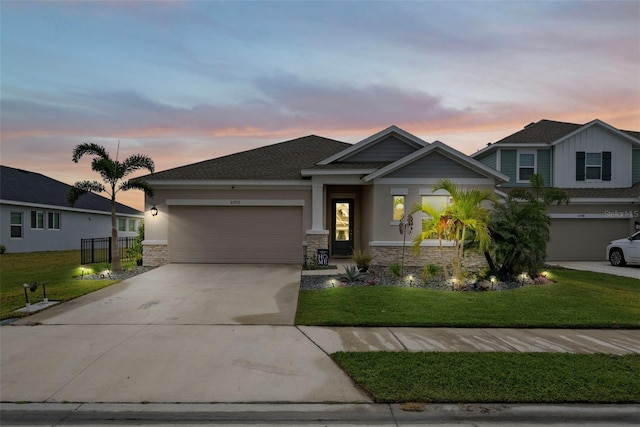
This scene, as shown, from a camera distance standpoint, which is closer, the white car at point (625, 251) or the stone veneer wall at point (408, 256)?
the stone veneer wall at point (408, 256)

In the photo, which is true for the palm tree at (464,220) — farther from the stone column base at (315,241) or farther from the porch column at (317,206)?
the porch column at (317,206)

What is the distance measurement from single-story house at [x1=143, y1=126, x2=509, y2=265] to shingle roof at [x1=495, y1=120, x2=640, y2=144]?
7.31m

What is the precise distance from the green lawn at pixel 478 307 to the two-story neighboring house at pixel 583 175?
813cm

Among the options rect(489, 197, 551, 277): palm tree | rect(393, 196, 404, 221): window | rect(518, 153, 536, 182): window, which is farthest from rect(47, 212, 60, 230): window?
rect(518, 153, 536, 182): window

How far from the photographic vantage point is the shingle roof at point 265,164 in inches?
616

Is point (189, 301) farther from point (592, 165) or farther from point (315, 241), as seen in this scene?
point (592, 165)

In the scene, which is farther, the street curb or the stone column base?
the stone column base

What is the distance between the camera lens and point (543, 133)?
21109 mm

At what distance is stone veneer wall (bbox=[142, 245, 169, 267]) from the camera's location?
1530 centimetres

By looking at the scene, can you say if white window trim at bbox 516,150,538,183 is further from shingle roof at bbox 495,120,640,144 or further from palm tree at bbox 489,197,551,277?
palm tree at bbox 489,197,551,277

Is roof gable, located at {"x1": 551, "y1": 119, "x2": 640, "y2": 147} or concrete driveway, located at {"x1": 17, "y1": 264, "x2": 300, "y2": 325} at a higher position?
roof gable, located at {"x1": 551, "y1": 119, "x2": 640, "y2": 147}

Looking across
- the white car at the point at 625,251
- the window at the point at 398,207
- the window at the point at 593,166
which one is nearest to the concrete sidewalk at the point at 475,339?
the window at the point at 398,207

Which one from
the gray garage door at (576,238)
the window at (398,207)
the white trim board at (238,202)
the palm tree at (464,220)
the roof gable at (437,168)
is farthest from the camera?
the gray garage door at (576,238)

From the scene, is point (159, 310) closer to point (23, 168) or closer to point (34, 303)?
point (34, 303)
